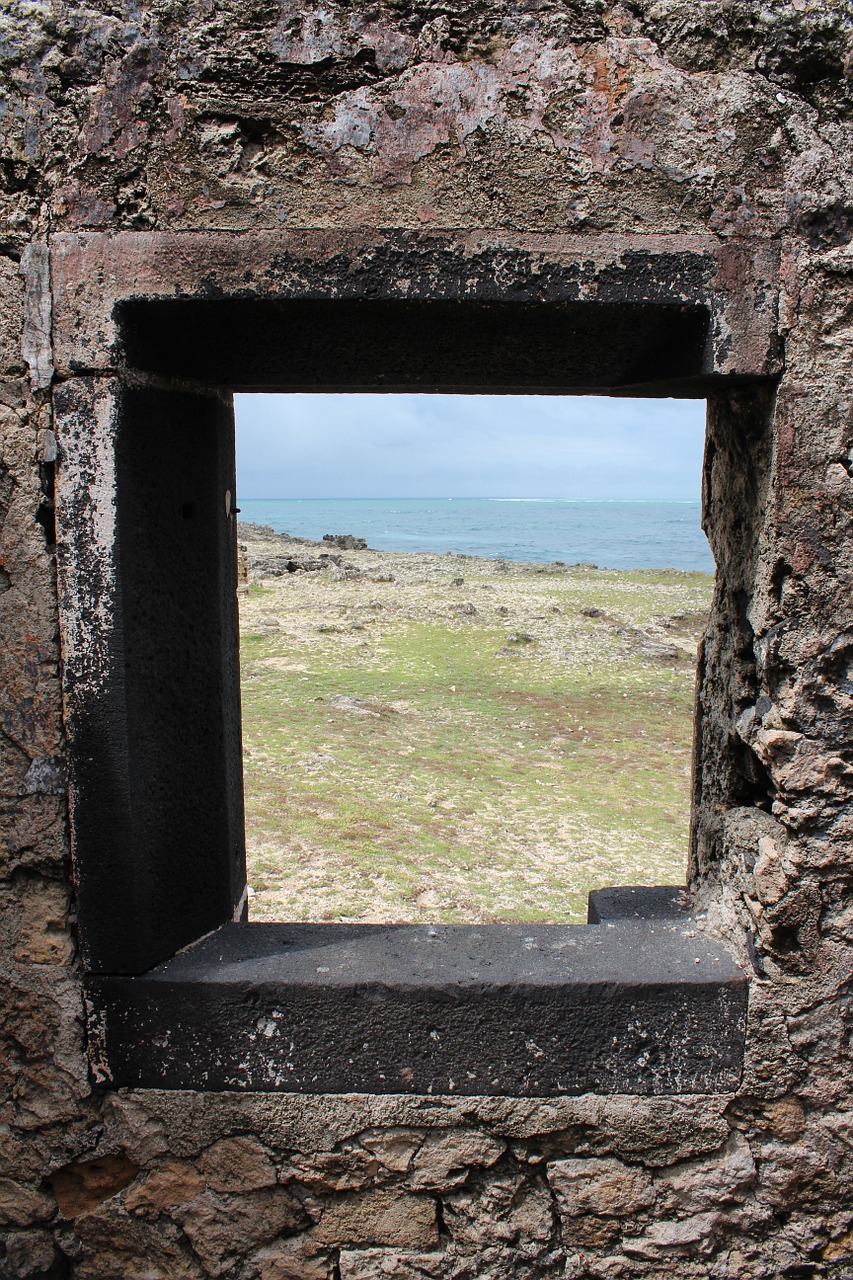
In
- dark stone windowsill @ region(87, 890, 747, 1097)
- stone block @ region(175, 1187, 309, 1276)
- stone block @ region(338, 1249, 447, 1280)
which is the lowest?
stone block @ region(338, 1249, 447, 1280)

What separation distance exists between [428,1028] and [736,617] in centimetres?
118

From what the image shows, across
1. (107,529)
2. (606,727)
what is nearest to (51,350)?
(107,529)

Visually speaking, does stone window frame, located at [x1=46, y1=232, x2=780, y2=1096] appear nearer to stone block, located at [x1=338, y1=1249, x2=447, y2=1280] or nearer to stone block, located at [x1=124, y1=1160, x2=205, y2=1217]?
stone block, located at [x1=124, y1=1160, x2=205, y2=1217]

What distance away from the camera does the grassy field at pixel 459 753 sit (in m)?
4.25

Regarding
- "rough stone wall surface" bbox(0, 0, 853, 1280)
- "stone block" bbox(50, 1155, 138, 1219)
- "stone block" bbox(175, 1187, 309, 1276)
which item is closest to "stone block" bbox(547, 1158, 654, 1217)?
"rough stone wall surface" bbox(0, 0, 853, 1280)

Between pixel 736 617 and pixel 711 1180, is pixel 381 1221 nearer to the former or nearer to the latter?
pixel 711 1180

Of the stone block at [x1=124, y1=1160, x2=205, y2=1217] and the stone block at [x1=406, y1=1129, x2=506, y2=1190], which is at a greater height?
the stone block at [x1=406, y1=1129, x2=506, y2=1190]

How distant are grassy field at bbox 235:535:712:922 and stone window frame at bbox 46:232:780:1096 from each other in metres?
1.94

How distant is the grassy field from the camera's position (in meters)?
4.25

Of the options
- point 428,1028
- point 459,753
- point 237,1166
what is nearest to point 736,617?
point 428,1028

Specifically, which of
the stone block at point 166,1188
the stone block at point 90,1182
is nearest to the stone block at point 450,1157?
the stone block at point 166,1188

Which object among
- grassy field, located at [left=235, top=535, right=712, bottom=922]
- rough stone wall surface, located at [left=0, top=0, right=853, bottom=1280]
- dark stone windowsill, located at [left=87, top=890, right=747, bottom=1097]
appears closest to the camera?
rough stone wall surface, located at [left=0, top=0, right=853, bottom=1280]

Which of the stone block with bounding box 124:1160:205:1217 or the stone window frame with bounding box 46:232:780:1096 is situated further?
the stone block with bounding box 124:1160:205:1217

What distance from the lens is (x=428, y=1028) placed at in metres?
1.84
